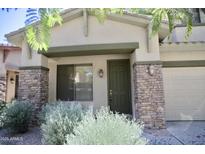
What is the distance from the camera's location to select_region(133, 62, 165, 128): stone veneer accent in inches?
293

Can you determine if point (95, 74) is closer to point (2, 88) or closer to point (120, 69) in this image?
point (120, 69)

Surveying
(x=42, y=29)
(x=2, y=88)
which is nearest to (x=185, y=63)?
(x=42, y=29)

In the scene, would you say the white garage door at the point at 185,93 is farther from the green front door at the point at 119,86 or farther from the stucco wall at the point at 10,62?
the stucco wall at the point at 10,62

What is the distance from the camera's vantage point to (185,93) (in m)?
8.91

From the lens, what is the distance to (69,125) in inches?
207

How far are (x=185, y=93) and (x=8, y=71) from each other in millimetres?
8588

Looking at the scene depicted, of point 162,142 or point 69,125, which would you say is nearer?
point 69,125

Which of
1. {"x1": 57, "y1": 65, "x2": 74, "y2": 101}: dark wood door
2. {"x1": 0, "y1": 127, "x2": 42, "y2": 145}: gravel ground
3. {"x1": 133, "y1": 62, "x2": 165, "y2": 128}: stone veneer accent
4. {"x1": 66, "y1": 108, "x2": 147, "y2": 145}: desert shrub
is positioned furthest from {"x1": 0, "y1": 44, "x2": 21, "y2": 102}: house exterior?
{"x1": 66, "y1": 108, "x2": 147, "y2": 145}: desert shrub

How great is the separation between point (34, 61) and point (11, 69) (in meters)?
3.69

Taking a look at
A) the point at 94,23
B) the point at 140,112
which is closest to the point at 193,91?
the point at 140,112

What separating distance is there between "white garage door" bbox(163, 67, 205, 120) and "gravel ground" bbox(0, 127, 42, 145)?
518 cm

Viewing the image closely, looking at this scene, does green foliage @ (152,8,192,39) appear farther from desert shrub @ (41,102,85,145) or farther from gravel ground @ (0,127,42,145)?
gravel ground @ (0,127,42,145)
